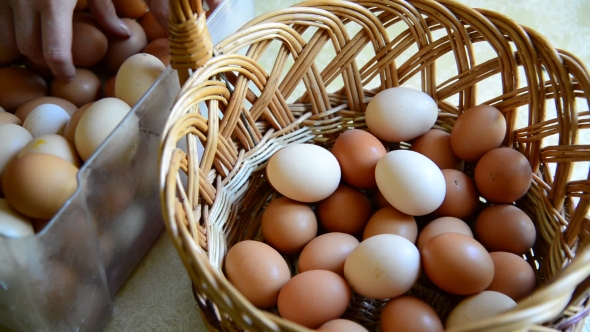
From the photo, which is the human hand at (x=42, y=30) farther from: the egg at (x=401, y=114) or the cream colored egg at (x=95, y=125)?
the egg at (x=401, y=114)

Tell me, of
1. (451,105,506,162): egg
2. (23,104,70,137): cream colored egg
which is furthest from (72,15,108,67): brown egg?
(451,105,506,162): egg

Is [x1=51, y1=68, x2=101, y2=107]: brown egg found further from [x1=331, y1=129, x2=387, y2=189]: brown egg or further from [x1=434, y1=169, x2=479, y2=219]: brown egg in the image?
[x1=434, y1=169, x2=479, y2=219]: brown egg

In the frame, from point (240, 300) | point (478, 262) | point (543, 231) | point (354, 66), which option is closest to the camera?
point (240, 300)

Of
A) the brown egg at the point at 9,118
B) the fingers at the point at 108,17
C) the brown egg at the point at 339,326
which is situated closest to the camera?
the brown egg at the point at 339,326

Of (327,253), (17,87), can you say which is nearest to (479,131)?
(327,253)

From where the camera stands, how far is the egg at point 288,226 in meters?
0.73

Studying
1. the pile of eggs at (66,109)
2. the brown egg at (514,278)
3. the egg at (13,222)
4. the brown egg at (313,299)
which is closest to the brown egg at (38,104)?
the pile of eggs at (66,109)

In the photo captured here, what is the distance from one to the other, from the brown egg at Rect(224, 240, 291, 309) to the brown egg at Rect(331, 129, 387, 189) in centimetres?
19

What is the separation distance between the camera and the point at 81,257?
26.0 inches

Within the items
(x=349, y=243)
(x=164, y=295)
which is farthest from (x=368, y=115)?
(x=164, y=295)

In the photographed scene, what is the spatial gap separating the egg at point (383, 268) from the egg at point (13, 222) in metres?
0.42

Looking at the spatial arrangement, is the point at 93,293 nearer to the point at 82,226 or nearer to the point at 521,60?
the point at 82,226

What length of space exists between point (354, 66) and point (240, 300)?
1.61 feet

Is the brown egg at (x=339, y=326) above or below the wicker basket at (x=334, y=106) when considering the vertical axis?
below
